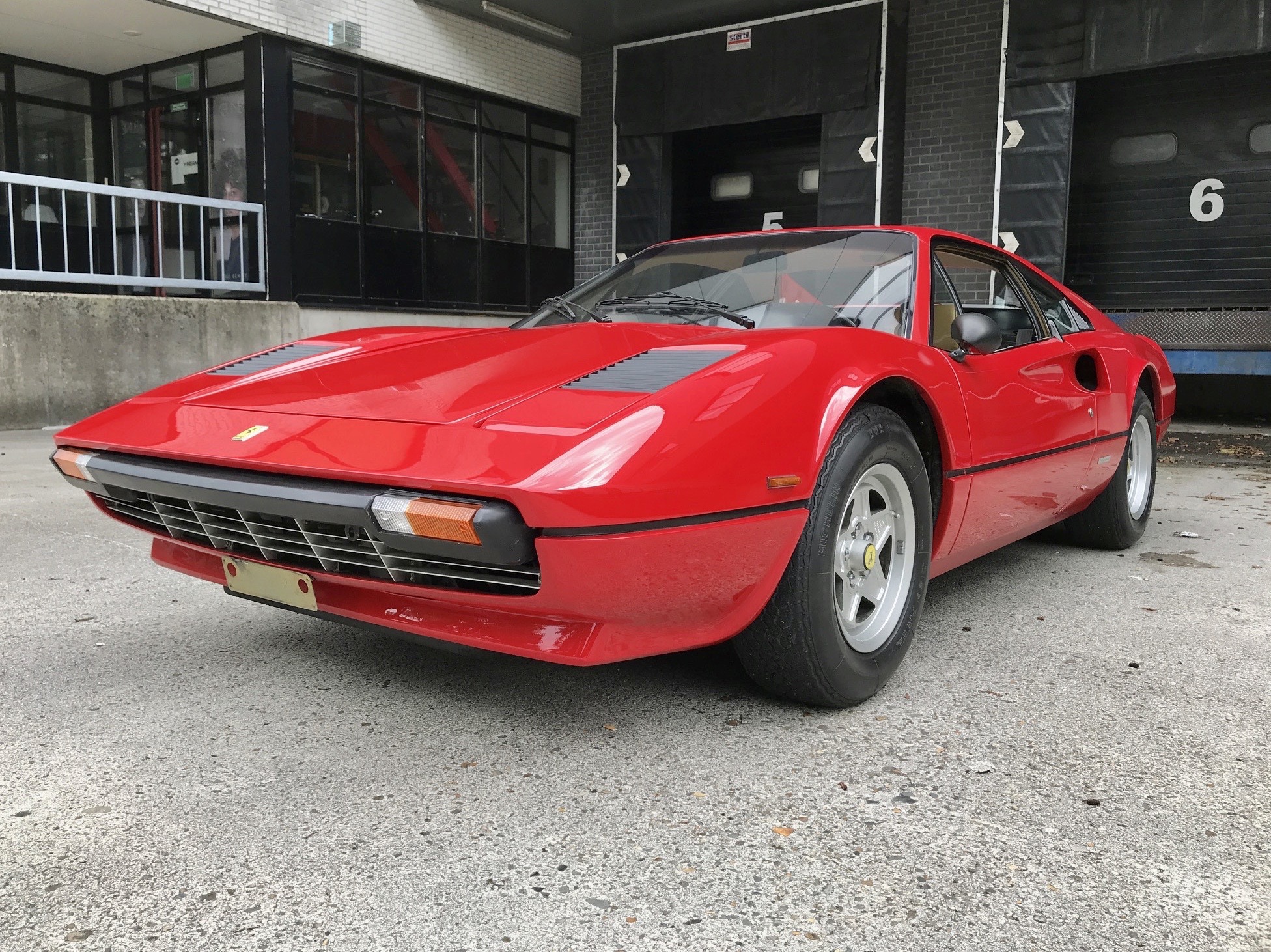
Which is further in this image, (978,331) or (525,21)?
(525,21)

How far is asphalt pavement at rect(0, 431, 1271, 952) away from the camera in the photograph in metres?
1.39

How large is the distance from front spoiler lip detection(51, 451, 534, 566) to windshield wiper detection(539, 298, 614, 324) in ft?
3.90

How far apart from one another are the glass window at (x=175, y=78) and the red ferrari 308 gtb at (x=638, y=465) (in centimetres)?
989

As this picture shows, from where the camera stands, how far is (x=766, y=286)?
2705 mm

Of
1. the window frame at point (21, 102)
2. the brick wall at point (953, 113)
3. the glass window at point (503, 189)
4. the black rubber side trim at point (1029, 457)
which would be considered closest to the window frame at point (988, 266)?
the black rubber side trim at point (1029, 457)

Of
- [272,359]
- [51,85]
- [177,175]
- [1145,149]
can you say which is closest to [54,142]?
[51,85]

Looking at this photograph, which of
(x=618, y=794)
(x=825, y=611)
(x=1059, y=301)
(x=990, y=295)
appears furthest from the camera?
(x=1059, y=301)

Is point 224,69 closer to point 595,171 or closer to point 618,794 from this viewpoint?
point 595,171

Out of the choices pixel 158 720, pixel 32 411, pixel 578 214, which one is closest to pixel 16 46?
pixel 32 411

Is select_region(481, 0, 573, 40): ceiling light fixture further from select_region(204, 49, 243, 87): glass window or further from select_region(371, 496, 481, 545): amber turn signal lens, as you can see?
select_region(371, 496, 481, 545): amber turn signal lens

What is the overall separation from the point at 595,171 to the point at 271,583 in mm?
12580

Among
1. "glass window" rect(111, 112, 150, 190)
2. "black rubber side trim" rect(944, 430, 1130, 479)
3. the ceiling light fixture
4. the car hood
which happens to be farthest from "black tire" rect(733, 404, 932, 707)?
"glass window" rect(111, 112, 150, 190)

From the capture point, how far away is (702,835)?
164cm

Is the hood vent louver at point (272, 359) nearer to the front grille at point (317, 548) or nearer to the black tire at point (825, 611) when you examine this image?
the front grille at point (317, 548)
